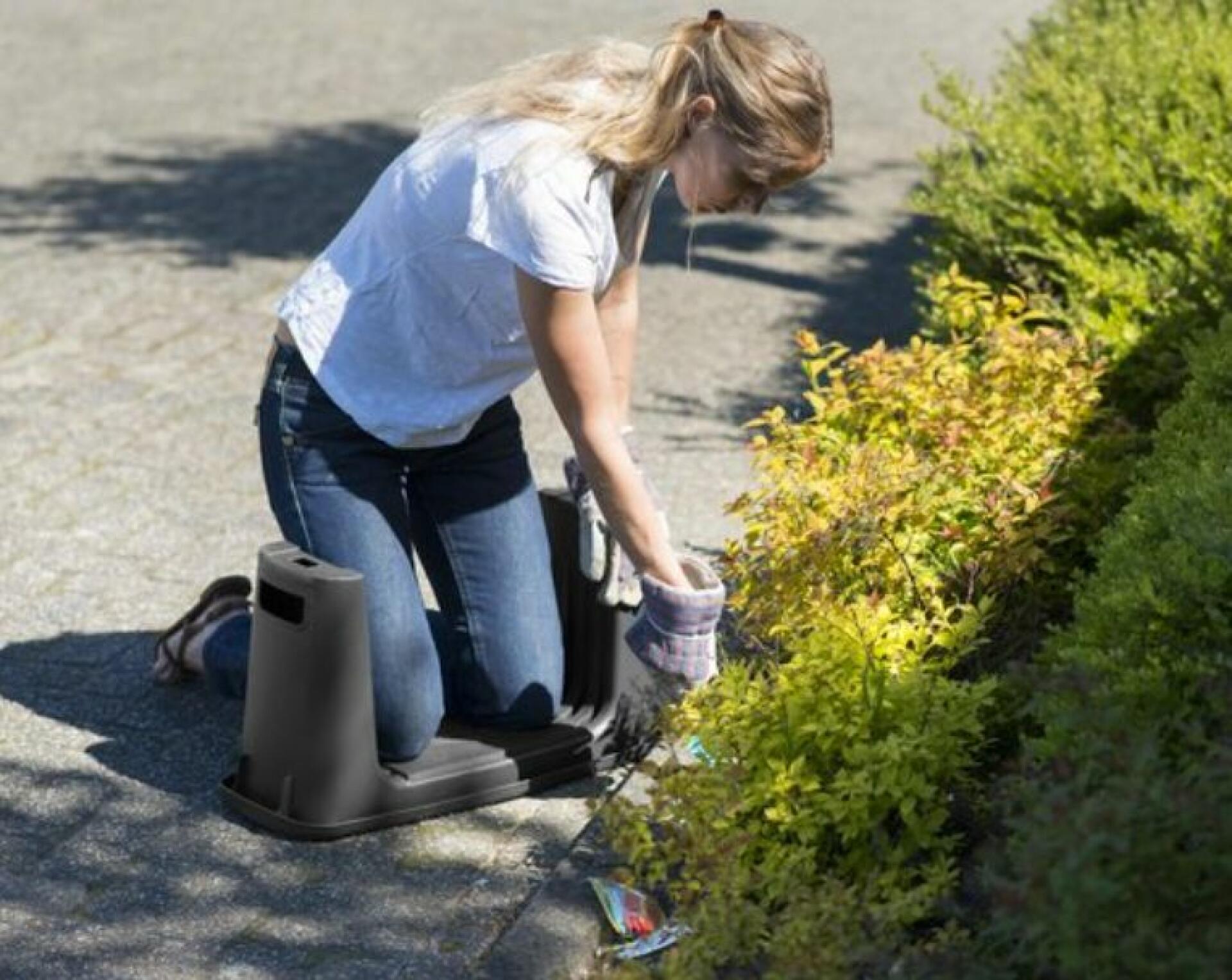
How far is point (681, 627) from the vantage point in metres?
4.24

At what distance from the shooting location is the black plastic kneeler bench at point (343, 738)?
4387 millimetres

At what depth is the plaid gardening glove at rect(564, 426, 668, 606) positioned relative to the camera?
15.5 ft

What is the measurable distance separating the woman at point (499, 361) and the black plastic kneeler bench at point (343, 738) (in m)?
Answer: 0.09

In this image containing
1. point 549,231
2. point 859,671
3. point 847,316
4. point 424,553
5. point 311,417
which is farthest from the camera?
point 847,316

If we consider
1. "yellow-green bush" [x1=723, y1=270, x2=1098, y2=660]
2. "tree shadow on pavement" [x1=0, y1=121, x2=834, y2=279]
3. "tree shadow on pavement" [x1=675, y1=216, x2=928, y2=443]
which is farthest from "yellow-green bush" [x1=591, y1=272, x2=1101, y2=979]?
"tree shadow on pavement" [x1=0, y1=121, x2=834, y2=279]

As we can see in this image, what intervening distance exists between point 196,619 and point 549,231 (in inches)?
59.9

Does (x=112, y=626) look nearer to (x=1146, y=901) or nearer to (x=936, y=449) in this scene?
(x=936, y=449)

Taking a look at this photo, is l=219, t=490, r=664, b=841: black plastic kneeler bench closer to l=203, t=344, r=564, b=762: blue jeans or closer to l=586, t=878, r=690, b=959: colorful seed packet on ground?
l=203, t=344, r=564, b=762: blue jeans

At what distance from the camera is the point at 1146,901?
9.75 ft

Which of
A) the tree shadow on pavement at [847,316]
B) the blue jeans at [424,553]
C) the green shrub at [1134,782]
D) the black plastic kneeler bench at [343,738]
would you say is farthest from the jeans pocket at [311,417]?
the tree shadow on pavement at [847,316]

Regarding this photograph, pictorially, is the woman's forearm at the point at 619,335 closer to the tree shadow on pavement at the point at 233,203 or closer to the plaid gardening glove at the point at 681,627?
the plaid gardening glove at the point at 681,627

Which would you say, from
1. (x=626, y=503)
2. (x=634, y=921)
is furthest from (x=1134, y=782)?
(x=626, y=503)

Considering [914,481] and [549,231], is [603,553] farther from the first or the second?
[549,231]

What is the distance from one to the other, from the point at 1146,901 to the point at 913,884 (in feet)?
3.43
